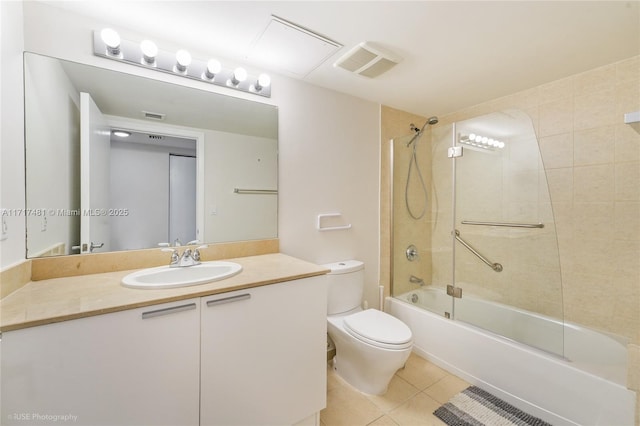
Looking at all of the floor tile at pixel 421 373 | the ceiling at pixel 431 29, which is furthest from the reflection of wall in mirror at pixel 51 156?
the floor tile at pixel 421 373

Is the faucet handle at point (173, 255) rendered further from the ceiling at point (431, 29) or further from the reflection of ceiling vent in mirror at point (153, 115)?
the ceiling at point (431, 29)

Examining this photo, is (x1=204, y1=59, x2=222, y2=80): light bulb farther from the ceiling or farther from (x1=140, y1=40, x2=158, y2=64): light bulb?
(x1=140, y1=40, x2=158, y2=64): light bulb

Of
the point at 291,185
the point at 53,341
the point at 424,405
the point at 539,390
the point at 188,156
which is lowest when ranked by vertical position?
the point at 424,405

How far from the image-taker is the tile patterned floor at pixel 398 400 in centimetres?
151

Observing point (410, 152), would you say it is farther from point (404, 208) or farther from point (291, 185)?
point (291, 185)

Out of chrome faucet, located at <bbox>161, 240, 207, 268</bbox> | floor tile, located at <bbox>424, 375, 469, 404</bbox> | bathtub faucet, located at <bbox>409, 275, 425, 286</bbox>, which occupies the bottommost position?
floor tile, located at <bbox>424, 375, 469, 404</bbox>

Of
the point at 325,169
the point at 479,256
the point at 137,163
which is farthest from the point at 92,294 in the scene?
the point at 479,256

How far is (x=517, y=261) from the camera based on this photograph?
6.55ft

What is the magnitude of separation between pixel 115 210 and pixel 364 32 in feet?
5.42

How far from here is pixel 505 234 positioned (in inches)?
79.5

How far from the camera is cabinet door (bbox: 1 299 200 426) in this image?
788 millimetres

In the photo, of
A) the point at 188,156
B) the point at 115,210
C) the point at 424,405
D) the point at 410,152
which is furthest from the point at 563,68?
the point at 115,210

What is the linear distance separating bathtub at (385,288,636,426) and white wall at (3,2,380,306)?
0.59 metres

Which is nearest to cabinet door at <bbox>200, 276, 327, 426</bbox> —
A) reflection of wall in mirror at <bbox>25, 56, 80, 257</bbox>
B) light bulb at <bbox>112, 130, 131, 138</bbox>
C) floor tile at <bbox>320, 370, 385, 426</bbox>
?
floor tile at <bbox>320, 370, 385, 426</bbox>
